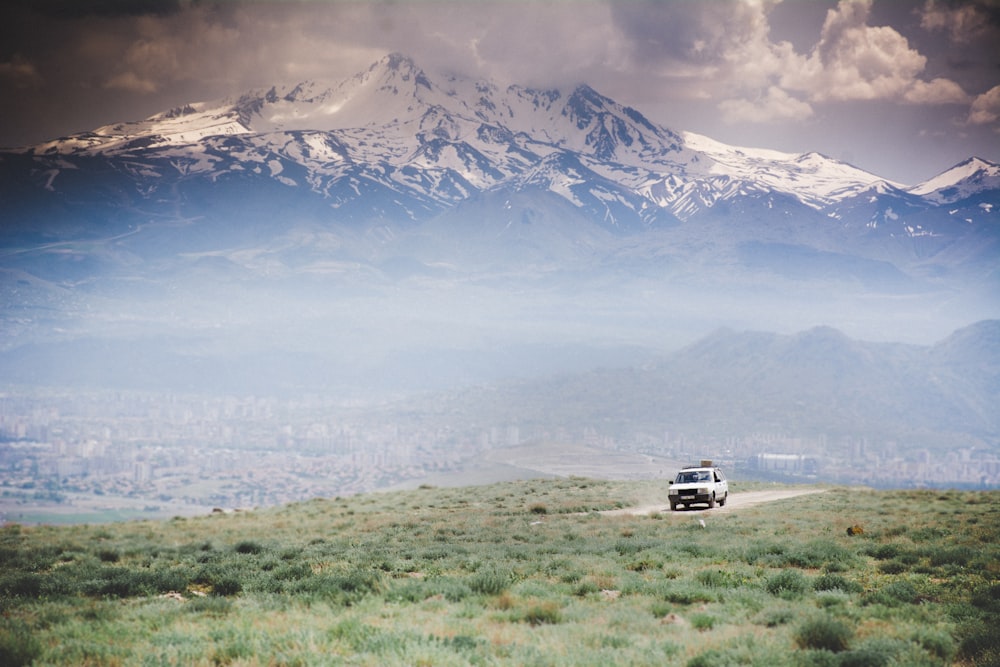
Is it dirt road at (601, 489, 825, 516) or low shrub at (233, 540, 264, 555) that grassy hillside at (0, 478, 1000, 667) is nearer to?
low shrub at (233, 540, 264, 555)

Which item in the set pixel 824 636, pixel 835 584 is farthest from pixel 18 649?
pixel 835 584

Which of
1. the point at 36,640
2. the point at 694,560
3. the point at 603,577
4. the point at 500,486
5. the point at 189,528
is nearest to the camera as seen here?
the point at 36,640

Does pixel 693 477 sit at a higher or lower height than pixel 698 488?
higher

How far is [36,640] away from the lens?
11.6 m

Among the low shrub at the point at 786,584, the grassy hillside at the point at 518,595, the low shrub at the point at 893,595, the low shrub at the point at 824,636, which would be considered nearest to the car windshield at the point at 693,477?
the grassy hillside at the point at 518,595

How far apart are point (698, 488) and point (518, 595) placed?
27.1 meters

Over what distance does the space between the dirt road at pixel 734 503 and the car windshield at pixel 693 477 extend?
1.58 m

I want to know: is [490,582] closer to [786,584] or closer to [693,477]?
[786,584]

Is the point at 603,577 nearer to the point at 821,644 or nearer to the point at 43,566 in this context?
the point at 821,644

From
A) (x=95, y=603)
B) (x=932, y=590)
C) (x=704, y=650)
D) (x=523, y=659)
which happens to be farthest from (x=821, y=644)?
(x=95, y=603)

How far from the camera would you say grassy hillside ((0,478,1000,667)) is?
11.3 meters

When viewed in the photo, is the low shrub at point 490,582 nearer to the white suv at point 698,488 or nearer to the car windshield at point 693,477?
the white suv at point 698,488

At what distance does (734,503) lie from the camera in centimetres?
4456

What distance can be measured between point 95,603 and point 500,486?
1726 inches
